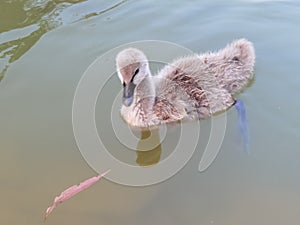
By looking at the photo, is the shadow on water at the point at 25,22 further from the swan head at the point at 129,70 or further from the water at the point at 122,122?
the swan head at the point at 129,70

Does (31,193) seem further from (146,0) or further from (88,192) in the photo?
(146,0)

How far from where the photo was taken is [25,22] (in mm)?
4922

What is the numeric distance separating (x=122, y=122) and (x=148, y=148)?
14.2 inches

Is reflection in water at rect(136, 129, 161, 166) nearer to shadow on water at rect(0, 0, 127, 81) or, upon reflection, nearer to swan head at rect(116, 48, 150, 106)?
swan head at rect(116, 48, 150, 106)

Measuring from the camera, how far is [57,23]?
4.93 meters

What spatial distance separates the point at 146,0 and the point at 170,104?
2.09 meters

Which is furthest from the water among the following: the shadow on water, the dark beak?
the dark beak

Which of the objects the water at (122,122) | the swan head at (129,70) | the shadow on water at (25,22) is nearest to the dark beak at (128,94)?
the swan head at (129,70)

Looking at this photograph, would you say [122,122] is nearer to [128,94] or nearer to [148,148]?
[148,148]

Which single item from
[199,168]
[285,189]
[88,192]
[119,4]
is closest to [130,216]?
[88,192]

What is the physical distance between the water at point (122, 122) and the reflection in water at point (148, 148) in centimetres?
5

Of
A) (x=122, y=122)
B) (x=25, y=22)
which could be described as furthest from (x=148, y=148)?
(x=25, y=22)

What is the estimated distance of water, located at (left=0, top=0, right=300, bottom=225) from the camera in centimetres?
297

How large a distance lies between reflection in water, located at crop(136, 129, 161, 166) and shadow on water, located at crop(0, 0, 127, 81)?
4.73ft
